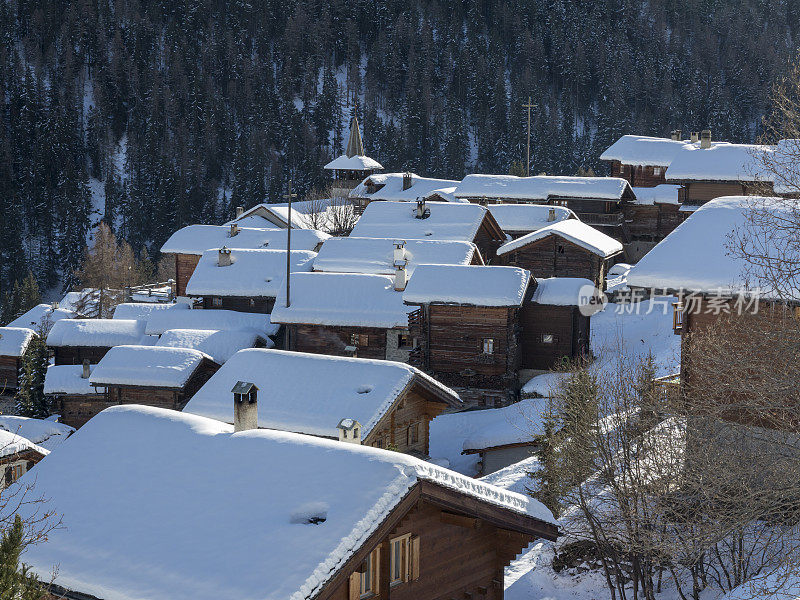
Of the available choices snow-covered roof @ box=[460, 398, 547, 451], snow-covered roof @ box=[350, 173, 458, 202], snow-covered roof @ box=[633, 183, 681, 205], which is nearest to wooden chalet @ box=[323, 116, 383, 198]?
snow-covered roof @ box=[350, 173, 458, 202]

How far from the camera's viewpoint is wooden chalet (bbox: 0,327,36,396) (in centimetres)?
4581

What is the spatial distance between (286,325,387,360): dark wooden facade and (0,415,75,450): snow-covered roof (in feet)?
30.0

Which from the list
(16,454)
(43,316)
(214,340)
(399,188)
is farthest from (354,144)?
(16,454)

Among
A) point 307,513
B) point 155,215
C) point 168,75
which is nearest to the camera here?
point 307,513

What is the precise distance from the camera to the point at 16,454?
21062 mm

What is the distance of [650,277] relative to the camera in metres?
18.8

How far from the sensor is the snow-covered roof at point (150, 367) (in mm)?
33441

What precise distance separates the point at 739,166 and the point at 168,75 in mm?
103759

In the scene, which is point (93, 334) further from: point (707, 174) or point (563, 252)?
point (707, 174)

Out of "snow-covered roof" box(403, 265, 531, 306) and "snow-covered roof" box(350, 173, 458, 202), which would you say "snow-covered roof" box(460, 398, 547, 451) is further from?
"snow-covered roof" box(350, 173, 458, 202)

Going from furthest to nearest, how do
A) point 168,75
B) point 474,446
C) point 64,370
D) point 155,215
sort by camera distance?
point 168,75 → point 155,215 → point 64,370 → point 474,446

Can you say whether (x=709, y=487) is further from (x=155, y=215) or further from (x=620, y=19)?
(x=620, y=19)

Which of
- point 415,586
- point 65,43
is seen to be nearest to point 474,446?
point 415,586

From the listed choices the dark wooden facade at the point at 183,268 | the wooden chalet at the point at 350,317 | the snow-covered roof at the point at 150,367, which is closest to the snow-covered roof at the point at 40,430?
the snow-covered roof at the point at 150,367
